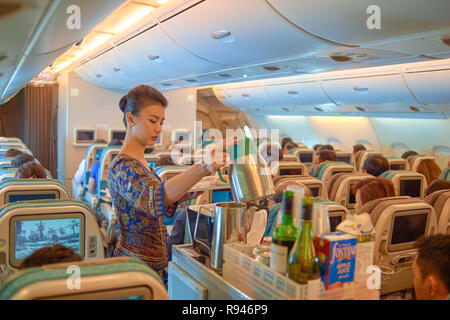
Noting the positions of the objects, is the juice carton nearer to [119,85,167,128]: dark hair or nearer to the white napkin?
the white napkin

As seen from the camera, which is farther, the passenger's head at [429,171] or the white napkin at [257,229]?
the passenger's head at [429,171]

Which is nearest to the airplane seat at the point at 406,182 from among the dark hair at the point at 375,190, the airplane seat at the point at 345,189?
the airplane seat at the point at 345,189

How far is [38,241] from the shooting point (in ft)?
6.73

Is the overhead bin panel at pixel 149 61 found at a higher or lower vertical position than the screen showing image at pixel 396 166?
higher

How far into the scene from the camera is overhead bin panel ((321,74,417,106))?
638 centimetres

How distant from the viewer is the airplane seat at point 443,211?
312cm

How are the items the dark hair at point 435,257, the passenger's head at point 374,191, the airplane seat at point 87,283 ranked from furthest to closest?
1. the passenger's head at point 374,191
2. the dark hair at point 435,257
3. the airplane seat at point 87,283

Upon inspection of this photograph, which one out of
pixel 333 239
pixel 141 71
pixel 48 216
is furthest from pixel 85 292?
pixel 141 71

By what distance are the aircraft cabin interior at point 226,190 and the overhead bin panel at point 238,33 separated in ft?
0.05

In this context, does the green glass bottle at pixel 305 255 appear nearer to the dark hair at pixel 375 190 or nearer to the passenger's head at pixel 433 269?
the passenger's head at pixel 433 269

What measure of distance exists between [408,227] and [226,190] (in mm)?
1574

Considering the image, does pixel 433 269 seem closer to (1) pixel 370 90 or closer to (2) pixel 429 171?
(2) pixel 429 171

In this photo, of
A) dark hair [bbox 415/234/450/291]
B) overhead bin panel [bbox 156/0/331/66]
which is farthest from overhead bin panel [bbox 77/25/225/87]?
dark hair [bbox 415/234/450/291]

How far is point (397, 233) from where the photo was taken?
260 cm
